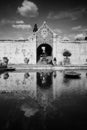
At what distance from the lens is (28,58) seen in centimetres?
3262

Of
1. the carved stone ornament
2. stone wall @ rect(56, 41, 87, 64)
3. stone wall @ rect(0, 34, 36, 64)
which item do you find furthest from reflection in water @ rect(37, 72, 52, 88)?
the carved stone ornament

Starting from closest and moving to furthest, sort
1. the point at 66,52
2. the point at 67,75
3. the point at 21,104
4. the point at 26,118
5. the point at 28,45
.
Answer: the point at 26,118 → the point at 21,104 → the point at 67,75 → the point at 66,52 → the point at 28,45

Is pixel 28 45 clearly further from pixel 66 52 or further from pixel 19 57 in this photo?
pixel 66 52

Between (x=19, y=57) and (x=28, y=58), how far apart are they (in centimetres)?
232

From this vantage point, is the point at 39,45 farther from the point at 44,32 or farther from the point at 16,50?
the point at 16,50

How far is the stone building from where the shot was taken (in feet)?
106

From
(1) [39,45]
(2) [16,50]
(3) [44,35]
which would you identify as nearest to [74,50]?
(3) [44,35]

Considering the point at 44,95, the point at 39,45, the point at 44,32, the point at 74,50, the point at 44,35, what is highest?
the point at 44,32

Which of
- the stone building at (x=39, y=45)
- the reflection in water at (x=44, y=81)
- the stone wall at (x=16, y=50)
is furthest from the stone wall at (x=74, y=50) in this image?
the reflection in water at (x=44, y=81)

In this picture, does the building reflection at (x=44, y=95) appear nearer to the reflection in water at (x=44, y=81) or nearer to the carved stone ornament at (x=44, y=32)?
the reflection in water at (x=44, y=81)

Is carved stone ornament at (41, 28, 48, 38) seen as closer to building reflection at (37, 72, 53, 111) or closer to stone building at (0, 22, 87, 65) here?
stone building at (0, 22, 87, 65)

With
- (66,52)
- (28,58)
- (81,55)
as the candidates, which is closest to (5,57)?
(28,58)

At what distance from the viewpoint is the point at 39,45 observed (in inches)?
1292

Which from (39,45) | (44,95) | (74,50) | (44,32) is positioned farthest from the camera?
(74,50)
